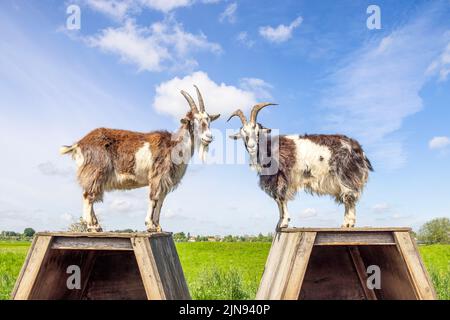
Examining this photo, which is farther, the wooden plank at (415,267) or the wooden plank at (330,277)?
the wooden plank at (330,277)

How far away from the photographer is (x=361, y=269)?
245 inches

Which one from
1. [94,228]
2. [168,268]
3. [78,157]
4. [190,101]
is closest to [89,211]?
[94,228]

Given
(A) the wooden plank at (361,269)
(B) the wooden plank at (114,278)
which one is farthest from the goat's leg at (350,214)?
(B) the wooden plank at (114,278)

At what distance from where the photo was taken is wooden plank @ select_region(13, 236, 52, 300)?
15.0ft

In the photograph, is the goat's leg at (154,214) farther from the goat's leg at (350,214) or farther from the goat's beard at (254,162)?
the goat's leg at (350,214)

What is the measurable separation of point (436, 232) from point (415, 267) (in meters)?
19.2

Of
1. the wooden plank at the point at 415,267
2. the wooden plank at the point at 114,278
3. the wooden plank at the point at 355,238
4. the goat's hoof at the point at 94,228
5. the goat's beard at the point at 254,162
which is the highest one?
the goat's beard at the point at 254,162

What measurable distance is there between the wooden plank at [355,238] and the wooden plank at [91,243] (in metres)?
2.17

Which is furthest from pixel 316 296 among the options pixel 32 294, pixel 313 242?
pixel 32 294

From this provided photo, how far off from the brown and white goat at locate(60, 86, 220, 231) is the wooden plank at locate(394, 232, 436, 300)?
265cm

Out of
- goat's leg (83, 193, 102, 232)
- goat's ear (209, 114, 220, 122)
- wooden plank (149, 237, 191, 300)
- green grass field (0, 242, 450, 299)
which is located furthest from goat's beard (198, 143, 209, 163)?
green grass field (0, 242, 450, 299)

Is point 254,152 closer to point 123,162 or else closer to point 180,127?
point 180,127

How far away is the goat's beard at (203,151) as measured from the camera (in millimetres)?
5582

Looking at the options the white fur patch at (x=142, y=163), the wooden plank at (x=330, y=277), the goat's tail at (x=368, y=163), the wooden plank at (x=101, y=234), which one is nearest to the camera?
the wooden plank at (x=101, y=234)
